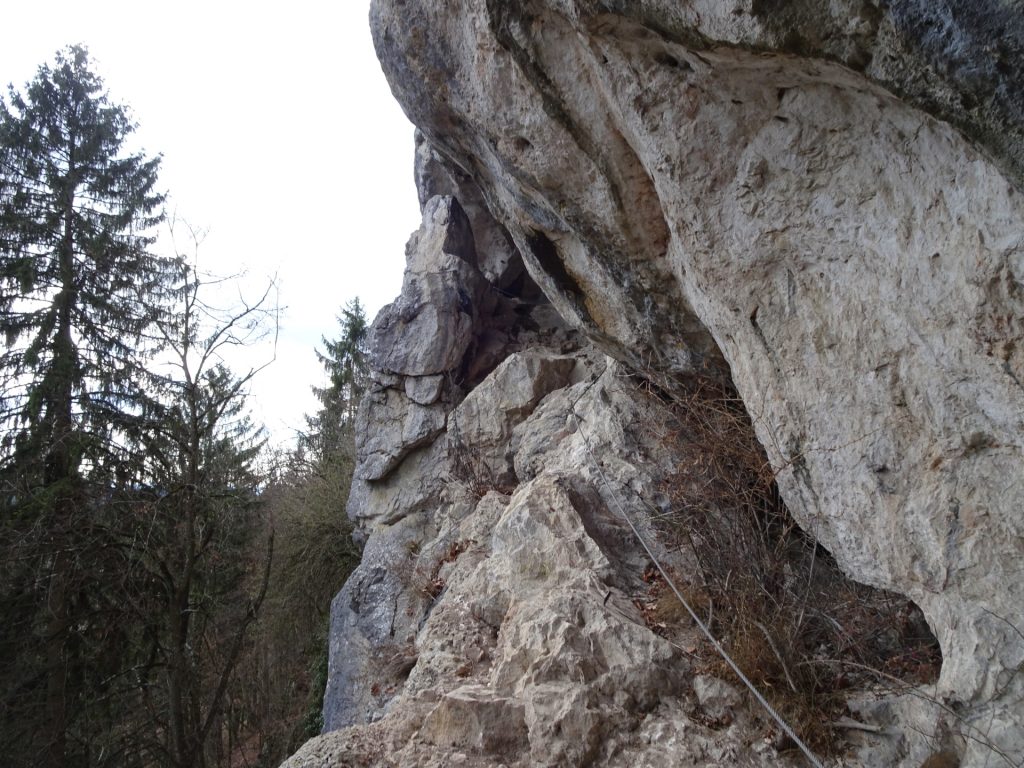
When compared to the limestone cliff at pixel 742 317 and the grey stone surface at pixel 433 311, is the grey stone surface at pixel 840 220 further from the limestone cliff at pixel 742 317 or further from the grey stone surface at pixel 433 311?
the grey stone surface at pixel 433 311

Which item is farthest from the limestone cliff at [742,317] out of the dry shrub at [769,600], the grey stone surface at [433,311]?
the grey stone surface at [433,311]

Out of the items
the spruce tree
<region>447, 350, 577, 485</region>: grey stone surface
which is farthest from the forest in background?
<region>447, 350, 577, 485</region>: grey stone surface

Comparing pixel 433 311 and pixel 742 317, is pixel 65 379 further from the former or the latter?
pixel 742 317

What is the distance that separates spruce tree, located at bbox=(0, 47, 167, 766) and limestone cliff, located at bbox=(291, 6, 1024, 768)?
4751 millimetres

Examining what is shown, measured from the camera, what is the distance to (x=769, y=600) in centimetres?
401

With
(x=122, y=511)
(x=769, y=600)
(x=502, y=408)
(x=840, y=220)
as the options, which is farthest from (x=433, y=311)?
(x=840, y=220)

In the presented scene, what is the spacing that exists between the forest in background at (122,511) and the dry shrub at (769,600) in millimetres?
4607

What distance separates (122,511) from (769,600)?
6.61 meters

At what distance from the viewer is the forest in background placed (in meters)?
6.51

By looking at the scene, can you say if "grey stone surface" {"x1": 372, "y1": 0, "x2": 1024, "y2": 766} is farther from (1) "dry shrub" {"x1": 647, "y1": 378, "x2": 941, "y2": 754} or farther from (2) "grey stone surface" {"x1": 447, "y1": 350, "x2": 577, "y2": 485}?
(2) "grey stone surface" {"x1": 447, "y1": 350, "x2": 577, "y2": 485}

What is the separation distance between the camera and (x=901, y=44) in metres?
2.36

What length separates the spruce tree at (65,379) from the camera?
7031 millimetres

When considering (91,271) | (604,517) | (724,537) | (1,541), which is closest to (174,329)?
(1,541)

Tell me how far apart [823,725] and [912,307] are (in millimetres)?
2215
